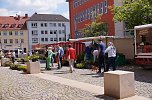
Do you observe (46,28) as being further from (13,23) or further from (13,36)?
(13,36)

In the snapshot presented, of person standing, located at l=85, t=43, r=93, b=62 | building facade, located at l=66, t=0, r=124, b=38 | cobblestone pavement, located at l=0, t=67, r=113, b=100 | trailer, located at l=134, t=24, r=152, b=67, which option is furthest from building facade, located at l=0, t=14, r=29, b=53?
cobblestone pavement, located at l=0, t=67, r=113, b=100

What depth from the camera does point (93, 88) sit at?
40.5ft

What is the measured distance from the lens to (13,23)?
101250 mm

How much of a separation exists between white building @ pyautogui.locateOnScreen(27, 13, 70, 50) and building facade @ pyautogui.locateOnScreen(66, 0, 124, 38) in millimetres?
38045

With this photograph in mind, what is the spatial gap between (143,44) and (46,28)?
274 ft

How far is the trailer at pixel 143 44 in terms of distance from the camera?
19359 mm

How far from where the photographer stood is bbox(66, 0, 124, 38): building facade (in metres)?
41.9

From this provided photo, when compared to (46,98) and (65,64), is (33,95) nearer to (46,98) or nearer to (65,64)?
(46,98)

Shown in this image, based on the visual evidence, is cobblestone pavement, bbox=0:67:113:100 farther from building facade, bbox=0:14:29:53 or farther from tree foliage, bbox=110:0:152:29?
building facade, bbox=0:14:29:53

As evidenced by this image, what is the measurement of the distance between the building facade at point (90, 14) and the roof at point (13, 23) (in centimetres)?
4165

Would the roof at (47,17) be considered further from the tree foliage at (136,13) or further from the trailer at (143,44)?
the trailer at (143,44)

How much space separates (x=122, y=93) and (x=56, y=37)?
9257 centimetres

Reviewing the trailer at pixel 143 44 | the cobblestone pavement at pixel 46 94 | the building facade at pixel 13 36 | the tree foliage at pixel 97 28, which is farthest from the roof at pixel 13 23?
the cobblestone pavement at pixel 46 94

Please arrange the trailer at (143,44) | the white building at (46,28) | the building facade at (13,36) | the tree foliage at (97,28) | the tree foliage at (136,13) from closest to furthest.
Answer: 1. the trailer at (143,44)
2. the tree foliage at (136,13)
3. the tree foliage at (97,28)
4. the building facade at (13,36)
5. the white building at (46,28)
